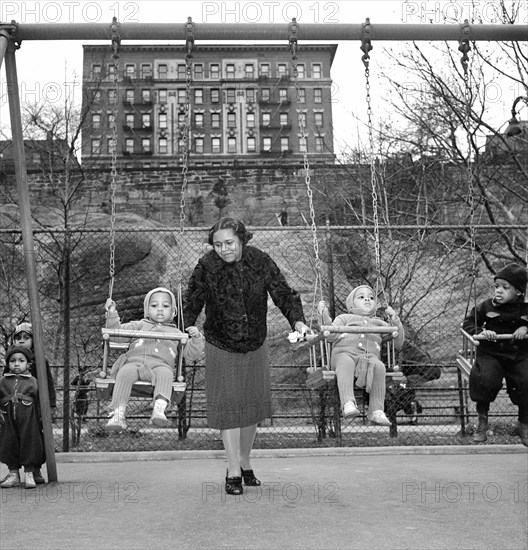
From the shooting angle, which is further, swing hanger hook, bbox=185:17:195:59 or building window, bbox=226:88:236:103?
building window, bbox=226:88:236:103

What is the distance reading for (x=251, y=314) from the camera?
509 cm

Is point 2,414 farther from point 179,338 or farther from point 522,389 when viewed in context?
point 522,389

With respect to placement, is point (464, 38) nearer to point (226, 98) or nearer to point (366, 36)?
point (366, 36)

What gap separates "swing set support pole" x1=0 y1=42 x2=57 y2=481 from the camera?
5.77m

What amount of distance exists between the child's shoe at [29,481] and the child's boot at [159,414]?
1.40 metres

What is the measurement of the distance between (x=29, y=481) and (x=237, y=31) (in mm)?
3760

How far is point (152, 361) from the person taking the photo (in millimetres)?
5188

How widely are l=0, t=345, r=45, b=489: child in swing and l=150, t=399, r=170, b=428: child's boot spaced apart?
1422mm

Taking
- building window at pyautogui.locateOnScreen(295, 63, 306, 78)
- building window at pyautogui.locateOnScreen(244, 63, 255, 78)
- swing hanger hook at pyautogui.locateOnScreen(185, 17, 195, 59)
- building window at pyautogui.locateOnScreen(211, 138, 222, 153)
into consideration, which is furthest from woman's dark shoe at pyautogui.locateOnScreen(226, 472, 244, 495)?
building window at pyautogui.locateOnScreen(244, 63, 255, 78)

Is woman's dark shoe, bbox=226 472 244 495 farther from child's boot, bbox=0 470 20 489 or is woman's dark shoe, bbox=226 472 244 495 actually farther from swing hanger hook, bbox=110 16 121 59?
swing hanger hook, bbox=110 16 121 59

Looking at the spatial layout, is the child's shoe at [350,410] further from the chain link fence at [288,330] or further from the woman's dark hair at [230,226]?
the chain link fence at [288,330]

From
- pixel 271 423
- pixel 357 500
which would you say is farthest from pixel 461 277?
pixel 357 500

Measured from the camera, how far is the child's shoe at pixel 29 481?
18.5ft

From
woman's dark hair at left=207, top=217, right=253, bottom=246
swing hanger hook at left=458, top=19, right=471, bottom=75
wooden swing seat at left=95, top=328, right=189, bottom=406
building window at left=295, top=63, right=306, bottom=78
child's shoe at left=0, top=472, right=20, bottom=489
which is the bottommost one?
child's shoe at left=0, top=472, right=20, bottom=489
